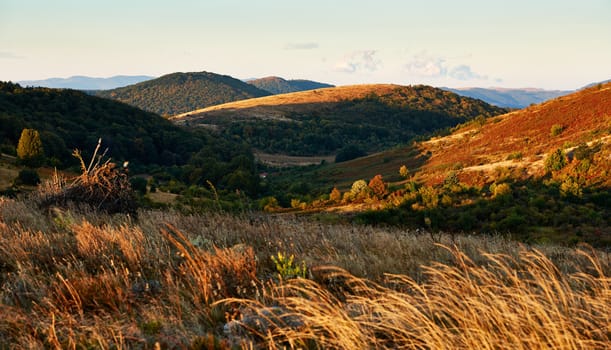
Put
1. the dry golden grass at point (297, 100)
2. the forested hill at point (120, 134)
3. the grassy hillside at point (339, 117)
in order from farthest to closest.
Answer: the dry golden grass at point (297, 100), the grassy hillside at point (339, 117), the forested hill at point (120, 134)

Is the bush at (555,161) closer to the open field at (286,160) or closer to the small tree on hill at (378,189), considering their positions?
the small tree on hill at (378,189)

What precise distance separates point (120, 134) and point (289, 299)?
77901 mm

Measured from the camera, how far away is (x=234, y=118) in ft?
415

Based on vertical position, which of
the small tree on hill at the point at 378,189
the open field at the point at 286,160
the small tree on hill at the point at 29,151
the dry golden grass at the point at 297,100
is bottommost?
the open field at the point at 286,160

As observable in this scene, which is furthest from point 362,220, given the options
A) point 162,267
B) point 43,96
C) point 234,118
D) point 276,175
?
point 234,118

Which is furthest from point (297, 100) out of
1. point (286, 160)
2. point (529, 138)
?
point (529, 138)

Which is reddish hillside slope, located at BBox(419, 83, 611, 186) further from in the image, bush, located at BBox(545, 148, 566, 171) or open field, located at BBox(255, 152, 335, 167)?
open field, located at BBox(255, 152, 335, 167)

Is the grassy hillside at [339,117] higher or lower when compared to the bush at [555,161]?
higher

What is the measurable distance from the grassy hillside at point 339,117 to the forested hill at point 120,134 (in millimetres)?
24688

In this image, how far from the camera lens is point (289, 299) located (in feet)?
10.1

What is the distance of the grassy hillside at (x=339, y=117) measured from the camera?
355 feet

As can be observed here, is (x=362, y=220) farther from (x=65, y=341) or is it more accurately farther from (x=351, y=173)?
(x=351, y=173)

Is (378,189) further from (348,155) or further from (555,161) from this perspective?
(348,155)

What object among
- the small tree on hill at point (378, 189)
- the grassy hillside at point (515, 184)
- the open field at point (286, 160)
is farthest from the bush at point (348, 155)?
the small tree on hill at point (378, 189)
